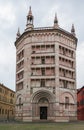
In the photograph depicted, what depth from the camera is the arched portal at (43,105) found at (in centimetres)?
6631

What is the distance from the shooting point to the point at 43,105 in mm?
67812

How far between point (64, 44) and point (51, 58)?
617 cm

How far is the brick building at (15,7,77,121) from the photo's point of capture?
219ft

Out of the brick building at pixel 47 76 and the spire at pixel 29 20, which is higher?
the spire at pixel 29 20

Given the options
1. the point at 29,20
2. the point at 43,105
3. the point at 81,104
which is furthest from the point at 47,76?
the point at 81,104

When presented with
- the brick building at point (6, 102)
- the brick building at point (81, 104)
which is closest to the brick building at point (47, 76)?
the brick building at point (81, 104)

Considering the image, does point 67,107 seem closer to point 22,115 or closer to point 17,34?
point 22,115

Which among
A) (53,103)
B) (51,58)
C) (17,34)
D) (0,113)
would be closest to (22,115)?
(53,103)

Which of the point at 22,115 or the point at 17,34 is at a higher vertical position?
the point at 17,34

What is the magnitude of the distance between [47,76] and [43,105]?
7.78 metres

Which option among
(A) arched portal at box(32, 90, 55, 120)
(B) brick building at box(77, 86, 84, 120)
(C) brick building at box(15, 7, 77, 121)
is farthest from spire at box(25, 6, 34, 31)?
(B) brick building at box(77, 86, 84, 120)

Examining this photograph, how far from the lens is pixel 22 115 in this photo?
2672 inches

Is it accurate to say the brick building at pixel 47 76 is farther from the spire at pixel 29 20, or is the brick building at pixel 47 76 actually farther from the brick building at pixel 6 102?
the brick building at pixel 6 102

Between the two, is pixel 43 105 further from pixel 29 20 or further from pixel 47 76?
pixel 29 20
